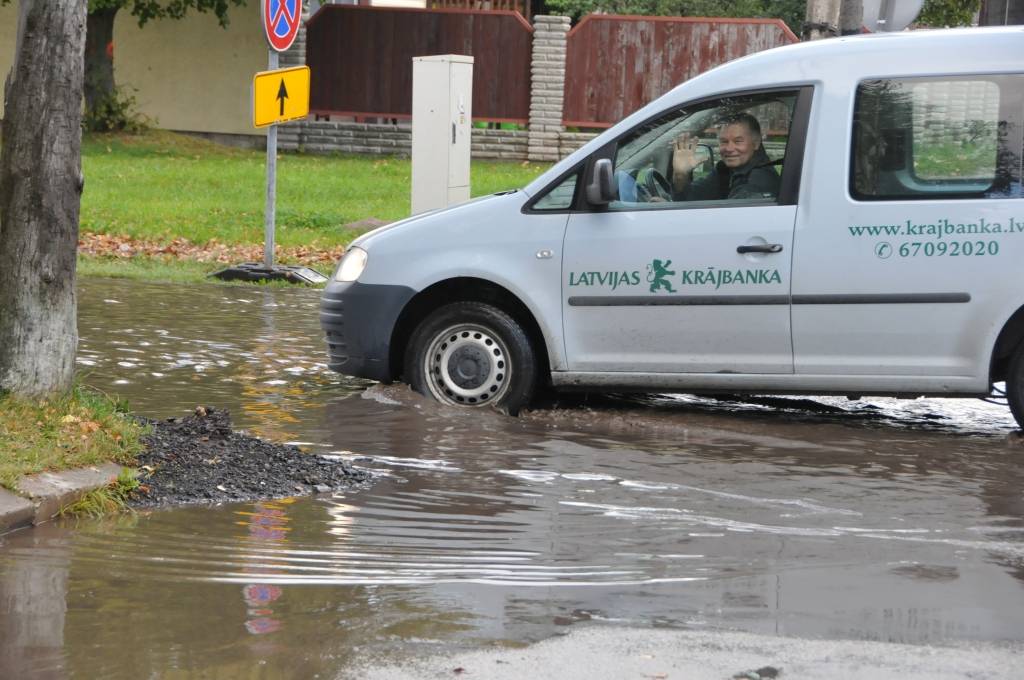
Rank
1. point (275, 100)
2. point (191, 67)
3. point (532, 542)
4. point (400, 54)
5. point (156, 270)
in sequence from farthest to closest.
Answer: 1. point (191, 67)
2. point (400, 54)
3. point (156, 270)
4. point (275, 100)
5. point (532, 542)

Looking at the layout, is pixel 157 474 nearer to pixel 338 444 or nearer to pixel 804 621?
pixel 338 444

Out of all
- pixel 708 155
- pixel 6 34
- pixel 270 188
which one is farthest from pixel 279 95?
pixel 6 34

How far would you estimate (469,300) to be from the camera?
27.9 feet

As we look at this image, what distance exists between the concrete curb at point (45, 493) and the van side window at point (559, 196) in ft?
9.51

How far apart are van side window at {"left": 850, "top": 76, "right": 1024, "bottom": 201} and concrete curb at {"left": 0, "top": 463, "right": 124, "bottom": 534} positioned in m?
3.91

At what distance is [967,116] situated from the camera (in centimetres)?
779

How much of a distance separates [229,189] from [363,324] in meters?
13.1

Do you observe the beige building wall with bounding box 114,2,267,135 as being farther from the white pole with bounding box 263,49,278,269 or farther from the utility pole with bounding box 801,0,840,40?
the utility pole with bounding box 801,0,840,40

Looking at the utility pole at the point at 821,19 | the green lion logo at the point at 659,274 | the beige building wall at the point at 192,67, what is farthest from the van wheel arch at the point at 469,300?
the beige building wall at the point at 192,67

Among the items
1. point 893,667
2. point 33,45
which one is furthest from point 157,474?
point 893,667

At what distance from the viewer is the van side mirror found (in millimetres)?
8023

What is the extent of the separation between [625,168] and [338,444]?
→ 6.92 ft

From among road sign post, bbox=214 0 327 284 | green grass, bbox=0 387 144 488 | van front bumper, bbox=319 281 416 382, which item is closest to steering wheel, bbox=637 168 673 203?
van front bumper, bbox=319 281 416 382

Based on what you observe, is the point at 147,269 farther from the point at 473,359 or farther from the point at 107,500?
the point at 107,500
